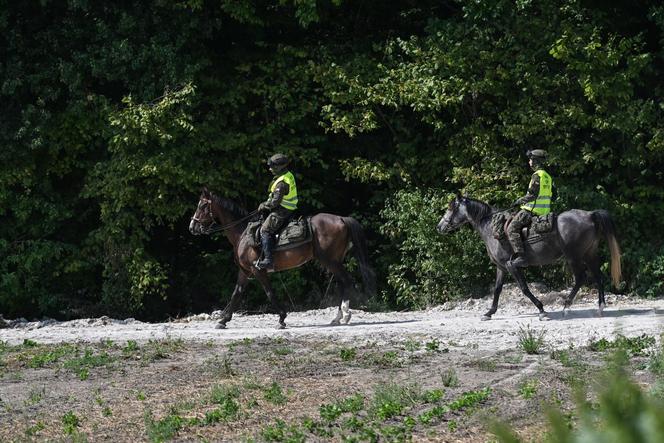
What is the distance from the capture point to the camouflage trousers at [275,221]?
50.1 ft

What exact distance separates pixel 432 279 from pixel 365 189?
338 centimetres

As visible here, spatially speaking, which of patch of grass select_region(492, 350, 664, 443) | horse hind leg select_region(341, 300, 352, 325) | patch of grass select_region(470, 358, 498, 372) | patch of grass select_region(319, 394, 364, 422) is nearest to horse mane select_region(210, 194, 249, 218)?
horse hind leg select_region(341, 300, 352, 325)

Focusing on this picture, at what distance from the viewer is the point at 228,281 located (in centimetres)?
2134

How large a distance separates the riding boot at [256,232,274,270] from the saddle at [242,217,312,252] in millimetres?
124

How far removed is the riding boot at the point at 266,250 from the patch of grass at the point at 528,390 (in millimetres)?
6767

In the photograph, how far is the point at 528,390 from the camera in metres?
8.86

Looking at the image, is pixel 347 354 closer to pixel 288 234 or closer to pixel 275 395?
pixel 275 395

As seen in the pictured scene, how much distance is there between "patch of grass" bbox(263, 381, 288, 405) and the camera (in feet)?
30.0

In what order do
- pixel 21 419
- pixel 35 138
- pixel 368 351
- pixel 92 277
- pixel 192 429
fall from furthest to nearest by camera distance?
pixel 92 277
pixel 35 138
pixel 368 351
pixel 21 419
pixel 192 429

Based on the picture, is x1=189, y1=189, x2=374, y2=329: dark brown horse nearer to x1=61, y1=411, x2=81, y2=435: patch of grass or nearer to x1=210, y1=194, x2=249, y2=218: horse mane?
x1=210, y1=194, x2=249, y2=218: horse mane

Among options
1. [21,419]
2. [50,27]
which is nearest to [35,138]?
[50,27]

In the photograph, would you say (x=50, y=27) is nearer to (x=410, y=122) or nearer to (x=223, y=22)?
(x=223, y=22)

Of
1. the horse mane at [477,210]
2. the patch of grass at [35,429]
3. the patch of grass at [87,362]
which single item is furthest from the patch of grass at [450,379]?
the horse mane at [477,210]

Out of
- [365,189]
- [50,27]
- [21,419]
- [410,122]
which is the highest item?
[50,27]
